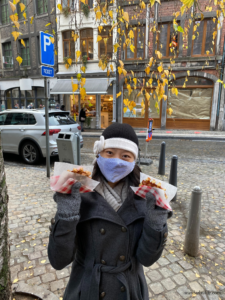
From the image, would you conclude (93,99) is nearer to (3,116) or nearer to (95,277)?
(3,116)

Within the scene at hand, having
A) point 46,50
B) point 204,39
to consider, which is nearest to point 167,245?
point 46,50

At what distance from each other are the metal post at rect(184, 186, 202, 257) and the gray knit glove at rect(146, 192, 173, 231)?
2.02 m

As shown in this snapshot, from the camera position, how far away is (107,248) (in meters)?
1.31

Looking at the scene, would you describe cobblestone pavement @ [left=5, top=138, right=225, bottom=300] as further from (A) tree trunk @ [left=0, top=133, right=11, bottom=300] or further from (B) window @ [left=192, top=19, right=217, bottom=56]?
(B) window @ [left=192, top=19, right=217, bottom=56]

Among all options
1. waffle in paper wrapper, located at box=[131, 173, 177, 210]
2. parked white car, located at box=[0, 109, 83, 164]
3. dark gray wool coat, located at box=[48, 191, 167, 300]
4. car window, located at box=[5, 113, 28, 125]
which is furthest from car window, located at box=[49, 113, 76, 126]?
waffle in paper wrapper, located at box=[131, 173, 177, 210]

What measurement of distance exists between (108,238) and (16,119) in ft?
23.6

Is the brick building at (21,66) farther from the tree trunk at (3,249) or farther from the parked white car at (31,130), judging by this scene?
the tree trunk at (3,249)

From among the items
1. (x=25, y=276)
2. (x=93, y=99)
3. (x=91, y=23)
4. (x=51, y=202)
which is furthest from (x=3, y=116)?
(x=91, y=23)

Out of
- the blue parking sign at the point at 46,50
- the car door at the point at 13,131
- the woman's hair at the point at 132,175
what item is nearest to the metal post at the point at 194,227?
the woman's hair at the point at 132,175

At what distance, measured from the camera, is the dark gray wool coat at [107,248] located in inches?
49.0

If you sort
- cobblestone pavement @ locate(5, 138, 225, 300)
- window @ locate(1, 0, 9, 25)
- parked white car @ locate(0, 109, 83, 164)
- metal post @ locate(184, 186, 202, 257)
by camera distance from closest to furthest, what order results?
cobblestone pavement @ locate(5, 138, 225, 300), metal post @ locate(184, 186, 202, 257), parked white car @ locate(0, 109, 83, 164), window @ locate(1, 0, 9, 25)

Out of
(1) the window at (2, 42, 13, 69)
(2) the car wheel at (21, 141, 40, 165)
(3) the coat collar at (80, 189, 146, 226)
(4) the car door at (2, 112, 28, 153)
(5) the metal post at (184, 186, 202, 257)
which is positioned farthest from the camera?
(1) the window at (2, 42, 13, 69)

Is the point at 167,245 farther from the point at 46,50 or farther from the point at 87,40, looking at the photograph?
the point at 87,40

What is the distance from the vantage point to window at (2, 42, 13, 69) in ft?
68.7
